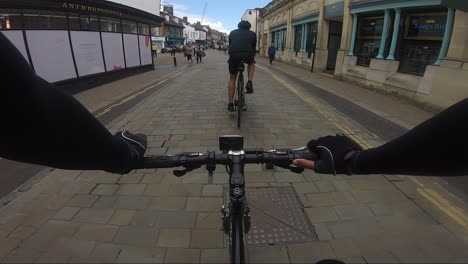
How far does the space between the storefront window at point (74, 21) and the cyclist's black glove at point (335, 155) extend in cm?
1175

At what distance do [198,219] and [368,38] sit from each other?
1311 cm

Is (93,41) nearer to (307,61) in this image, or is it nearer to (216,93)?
(216,93)

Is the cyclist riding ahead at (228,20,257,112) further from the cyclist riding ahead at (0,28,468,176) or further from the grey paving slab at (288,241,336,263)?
the cyclist riding ahead at (0,28,468,176)

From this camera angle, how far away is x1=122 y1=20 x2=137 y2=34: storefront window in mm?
15203

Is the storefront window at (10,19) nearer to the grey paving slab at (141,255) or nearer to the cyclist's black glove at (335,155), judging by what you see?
the grey paving slab at (141,255)

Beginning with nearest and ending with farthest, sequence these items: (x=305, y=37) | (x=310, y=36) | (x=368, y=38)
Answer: (x=368, y=38) < (x=310, y=36) < (x=305, y=37)

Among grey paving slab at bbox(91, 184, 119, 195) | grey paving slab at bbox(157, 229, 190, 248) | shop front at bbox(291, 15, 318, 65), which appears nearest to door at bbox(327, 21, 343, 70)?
shop front at bbox(291, 15, 318, 65)

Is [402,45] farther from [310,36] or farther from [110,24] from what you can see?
[110,24]

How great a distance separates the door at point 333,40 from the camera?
60.4 feet

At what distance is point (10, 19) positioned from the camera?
26.7 ft

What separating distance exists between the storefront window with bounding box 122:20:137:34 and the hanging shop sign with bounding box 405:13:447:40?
12995 mm

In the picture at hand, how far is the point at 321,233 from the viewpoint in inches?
114

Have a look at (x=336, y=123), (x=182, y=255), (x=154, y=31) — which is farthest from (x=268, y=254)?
(x=154, y=31)

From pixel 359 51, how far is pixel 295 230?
43.6 ft
